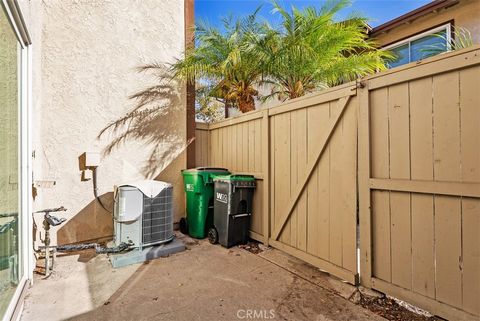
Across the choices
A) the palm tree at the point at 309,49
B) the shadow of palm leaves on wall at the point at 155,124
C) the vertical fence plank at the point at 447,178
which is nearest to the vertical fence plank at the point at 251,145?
the shadow of palm leaves on wall at the point at 155,124

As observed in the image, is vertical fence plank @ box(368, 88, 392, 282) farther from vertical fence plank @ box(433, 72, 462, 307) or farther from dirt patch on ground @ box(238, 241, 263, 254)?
dirt patch on ground @ box(238, 241, 263, 254)

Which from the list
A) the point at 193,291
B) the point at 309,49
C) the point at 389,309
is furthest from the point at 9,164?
the point at 309,49

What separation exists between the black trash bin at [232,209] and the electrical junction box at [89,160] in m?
1.93

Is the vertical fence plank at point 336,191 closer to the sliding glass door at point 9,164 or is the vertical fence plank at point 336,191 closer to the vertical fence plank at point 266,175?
the vertical fence plank at point 266,175

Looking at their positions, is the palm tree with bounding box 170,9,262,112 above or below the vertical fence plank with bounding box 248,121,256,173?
above

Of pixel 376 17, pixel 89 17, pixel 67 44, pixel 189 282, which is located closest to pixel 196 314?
pixel 189 282

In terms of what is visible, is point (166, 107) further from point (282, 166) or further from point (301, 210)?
point (301, 210)

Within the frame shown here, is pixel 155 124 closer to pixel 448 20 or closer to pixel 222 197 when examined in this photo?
pixel 222 197

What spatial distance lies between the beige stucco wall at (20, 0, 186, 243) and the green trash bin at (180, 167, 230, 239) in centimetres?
66

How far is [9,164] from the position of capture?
7.61ft

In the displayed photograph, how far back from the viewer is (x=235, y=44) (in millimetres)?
5113

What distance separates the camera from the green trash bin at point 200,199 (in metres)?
4.52

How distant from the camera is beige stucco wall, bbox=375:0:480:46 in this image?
5488 mm

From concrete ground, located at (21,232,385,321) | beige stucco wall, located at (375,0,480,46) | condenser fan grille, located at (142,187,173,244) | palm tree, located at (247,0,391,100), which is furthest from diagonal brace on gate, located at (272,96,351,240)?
beige stucco wall, located at (375,0,480,46)
